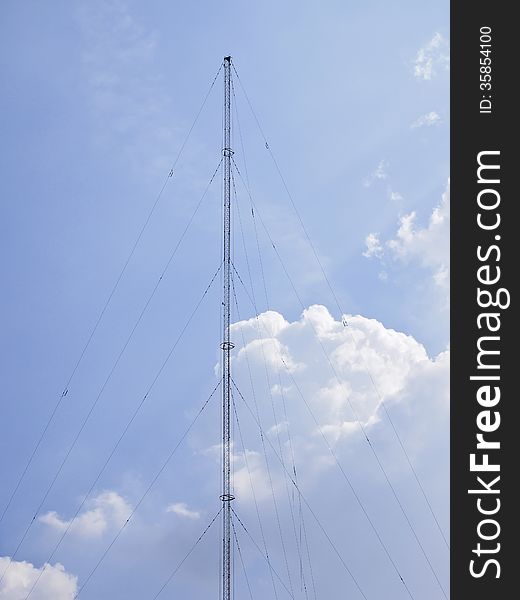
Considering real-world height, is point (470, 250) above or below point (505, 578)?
above

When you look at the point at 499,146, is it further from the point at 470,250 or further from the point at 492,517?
the point at 492,517

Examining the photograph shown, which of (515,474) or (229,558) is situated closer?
(515,474)

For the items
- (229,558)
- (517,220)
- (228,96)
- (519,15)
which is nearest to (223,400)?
(229,558)

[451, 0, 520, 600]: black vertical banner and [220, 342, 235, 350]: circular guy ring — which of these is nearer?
[451, 0, 520, 600]: black vertical banner

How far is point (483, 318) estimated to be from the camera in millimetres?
22797

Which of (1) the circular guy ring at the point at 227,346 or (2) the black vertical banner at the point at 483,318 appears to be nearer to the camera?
(2) the black vertical banner at the point at 483,318

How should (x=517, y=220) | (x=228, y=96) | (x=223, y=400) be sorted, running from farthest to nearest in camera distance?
(x=228, y=96), (x=223, y=400), (x=517, y=220)

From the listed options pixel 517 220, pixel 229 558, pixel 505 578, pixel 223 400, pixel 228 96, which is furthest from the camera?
pixel 228 96

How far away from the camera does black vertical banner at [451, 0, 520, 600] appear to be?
2172cm

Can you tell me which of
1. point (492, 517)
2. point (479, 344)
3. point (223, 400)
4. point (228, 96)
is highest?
point (228, 96)

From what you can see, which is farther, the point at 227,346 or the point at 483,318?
the point at 227,346

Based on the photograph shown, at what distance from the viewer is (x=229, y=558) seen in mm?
32844

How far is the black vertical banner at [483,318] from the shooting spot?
21.7 m

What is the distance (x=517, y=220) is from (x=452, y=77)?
4562 millimetres
